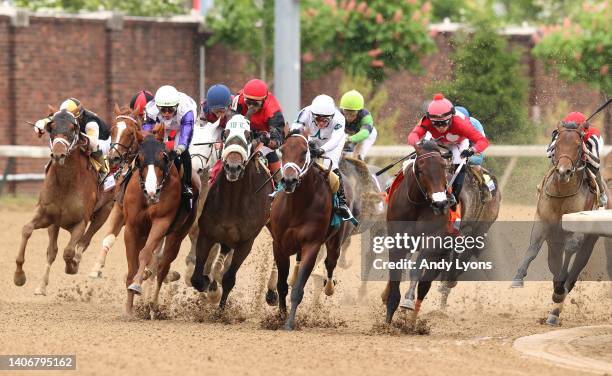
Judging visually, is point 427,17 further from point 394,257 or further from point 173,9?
point 394,257

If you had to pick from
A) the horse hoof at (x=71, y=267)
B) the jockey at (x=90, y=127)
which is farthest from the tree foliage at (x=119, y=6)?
the horse hoof at (x=71, y=267)

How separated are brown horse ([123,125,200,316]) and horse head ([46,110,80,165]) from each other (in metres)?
1.13

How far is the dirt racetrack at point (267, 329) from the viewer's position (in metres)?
9.65

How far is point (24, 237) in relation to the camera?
44.8 ft

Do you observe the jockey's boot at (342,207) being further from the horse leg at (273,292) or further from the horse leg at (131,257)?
the horse leg at (131,257)

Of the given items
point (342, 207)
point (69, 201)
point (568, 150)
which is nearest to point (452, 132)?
point (568, 150)

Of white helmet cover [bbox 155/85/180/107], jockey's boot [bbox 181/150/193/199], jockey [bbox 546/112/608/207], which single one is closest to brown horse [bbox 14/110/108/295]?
white helmet cover [bbox 155/85/180/107]

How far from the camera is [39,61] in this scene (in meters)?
23.9

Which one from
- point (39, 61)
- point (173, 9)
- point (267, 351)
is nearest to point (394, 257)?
point (267, 351)

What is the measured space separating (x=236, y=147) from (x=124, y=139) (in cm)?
101

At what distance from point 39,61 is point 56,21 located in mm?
718

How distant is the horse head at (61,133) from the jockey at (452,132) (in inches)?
123

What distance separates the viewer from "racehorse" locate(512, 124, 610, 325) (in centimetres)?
1300

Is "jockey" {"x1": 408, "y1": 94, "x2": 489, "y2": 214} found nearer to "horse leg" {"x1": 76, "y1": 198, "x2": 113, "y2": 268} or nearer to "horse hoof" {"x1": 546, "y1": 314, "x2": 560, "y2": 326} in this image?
"horse hoof" {"x1": 546, "y1": 314, "x2": 560, "y2": 326}
